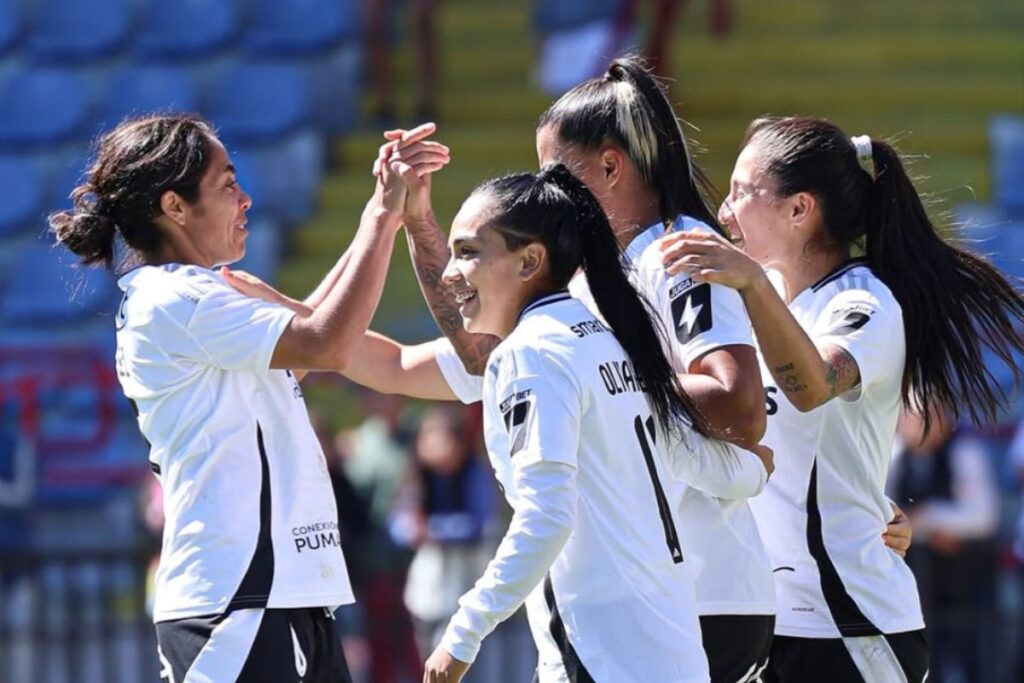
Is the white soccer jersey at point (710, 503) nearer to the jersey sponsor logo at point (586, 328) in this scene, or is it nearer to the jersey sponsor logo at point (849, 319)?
the jersey sponsor logo at point (586, 328)

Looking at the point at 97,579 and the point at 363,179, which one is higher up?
the point at 363,179

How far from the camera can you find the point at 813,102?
36.7ft

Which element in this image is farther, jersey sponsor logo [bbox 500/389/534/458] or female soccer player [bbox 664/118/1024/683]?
female soccer player [bbox 664/118/1024/683]

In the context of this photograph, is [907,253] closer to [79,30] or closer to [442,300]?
[442,300]

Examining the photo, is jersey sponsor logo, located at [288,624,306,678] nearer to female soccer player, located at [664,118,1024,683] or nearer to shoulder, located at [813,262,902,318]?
female soccer player, located at [664,118,1024,683]

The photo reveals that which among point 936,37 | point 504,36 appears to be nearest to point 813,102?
point 936,37

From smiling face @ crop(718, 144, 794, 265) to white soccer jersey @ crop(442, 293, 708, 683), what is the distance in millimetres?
673

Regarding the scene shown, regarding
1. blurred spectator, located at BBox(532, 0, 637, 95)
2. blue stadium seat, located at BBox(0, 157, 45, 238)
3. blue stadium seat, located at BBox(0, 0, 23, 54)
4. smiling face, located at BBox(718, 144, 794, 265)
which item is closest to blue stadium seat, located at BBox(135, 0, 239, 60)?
blue stadium seat, located at BBox(0, 0, 23, 54)

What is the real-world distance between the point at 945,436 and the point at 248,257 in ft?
14.8

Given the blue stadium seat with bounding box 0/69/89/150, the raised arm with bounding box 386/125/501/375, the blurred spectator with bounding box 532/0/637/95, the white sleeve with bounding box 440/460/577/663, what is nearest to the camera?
the white sleeve with bounding box 440/460/577/663

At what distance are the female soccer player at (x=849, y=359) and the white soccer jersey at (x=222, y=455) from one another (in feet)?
2.93

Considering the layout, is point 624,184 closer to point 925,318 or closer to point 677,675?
point 925,318

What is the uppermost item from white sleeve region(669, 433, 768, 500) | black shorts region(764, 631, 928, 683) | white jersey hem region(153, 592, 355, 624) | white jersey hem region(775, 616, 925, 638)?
white sleeve region(669, 433, 768, 500)

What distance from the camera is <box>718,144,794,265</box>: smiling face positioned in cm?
358
